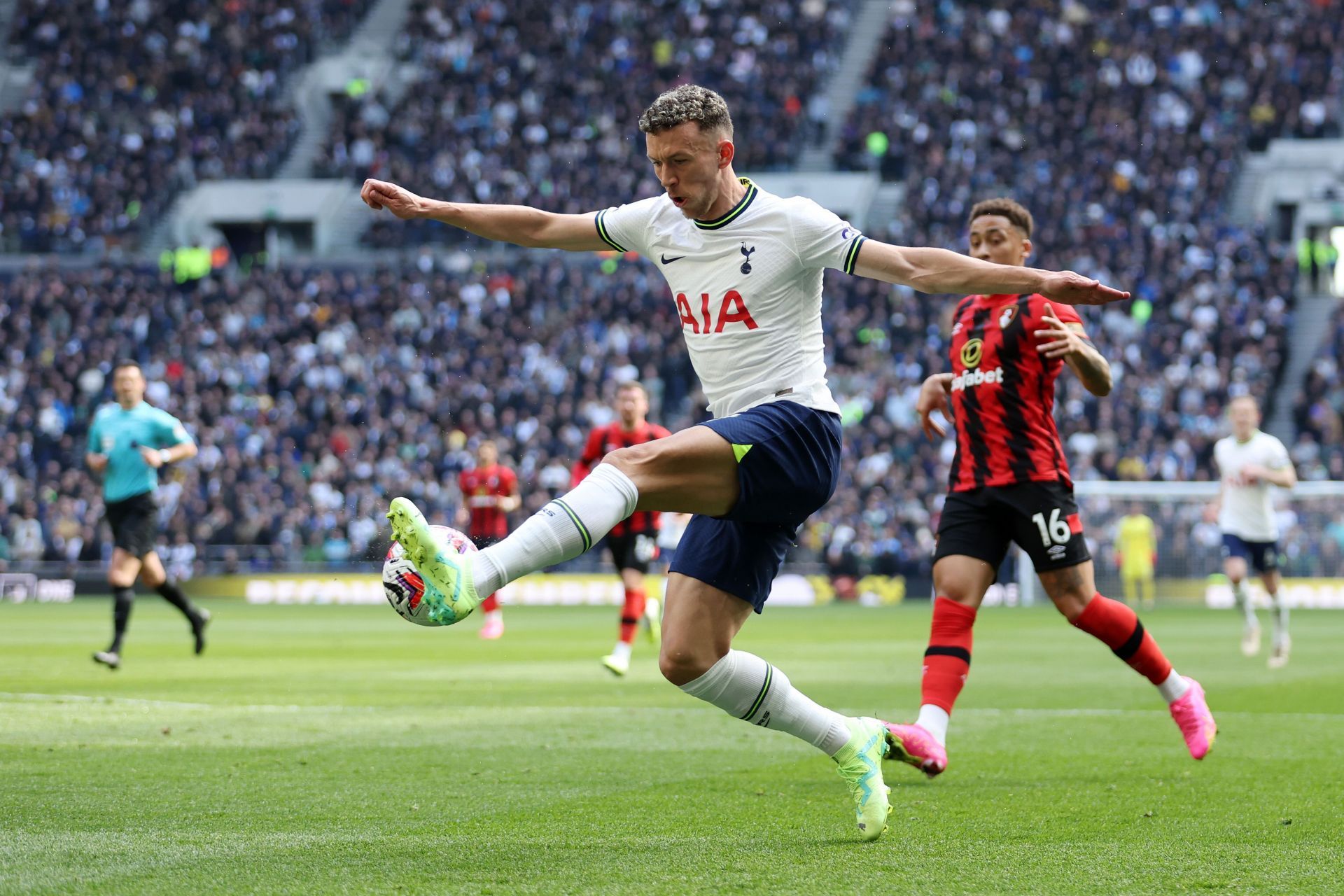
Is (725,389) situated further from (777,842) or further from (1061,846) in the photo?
(1061,846)

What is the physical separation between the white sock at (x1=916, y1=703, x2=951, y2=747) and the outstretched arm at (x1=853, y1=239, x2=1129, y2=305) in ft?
7.20

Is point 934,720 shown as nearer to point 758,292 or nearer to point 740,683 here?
point 740,683

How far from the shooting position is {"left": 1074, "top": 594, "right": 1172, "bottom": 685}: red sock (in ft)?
23.4

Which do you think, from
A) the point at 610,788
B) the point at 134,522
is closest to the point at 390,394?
the point at 134,522

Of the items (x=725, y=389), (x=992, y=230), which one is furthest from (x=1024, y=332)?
(x=725, y=389)

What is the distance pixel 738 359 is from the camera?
5305 millimetres

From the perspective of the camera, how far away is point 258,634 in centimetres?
1859

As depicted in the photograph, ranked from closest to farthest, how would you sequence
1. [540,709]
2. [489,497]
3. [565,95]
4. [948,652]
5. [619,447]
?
[948,652] → [540,709] → [619,447] → [489,497] → [565,95]

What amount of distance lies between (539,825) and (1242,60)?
34806 mm

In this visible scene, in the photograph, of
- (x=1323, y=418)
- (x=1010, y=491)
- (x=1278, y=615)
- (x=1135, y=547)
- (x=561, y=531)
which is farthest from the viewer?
(x=1323, y=418)

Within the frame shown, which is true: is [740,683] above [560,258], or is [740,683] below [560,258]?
below

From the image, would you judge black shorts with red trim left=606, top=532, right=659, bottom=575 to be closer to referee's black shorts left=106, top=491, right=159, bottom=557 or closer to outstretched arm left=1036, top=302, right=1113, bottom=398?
referee's black shorts left=106, top=491, right=159, bottom=557

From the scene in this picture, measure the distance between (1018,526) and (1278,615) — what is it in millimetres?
8449

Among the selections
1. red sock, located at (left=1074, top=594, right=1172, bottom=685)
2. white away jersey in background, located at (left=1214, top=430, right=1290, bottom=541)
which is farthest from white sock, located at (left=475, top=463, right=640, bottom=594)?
white away jersey in background, located at (left=1214, top=430, right=1290, bottom=541)
